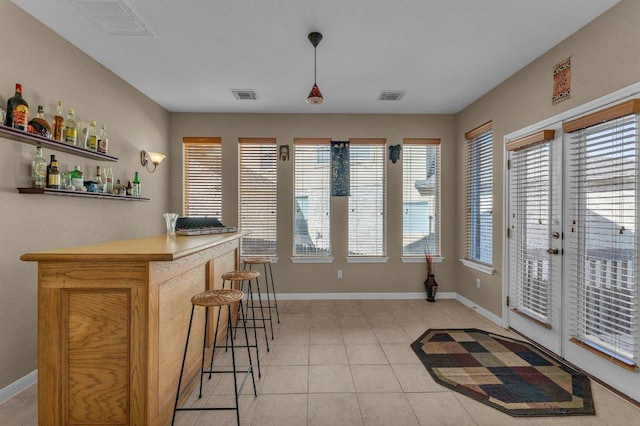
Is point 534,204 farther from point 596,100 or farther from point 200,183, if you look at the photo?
point 200,183

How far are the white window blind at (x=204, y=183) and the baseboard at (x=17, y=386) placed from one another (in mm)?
2675

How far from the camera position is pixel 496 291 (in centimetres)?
378

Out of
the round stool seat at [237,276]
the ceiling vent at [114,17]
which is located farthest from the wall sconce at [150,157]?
the round stool seat at [237,276]

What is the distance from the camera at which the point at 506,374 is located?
2.58 meters

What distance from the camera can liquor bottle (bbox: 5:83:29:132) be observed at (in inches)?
86.0

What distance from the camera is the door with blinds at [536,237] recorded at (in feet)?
9.46

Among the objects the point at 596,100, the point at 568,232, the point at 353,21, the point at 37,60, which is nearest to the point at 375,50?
the point at 353,21

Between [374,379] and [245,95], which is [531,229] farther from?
[245,95]

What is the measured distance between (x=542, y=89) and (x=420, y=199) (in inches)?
84.7

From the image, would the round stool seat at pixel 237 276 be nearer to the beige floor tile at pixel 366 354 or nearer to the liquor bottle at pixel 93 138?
the beige floor tile at pixel 366 354

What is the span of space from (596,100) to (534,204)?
3.52ft

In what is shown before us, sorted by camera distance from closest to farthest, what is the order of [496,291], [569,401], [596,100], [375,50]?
[569,401], [596,100], [375,50], [496,291]

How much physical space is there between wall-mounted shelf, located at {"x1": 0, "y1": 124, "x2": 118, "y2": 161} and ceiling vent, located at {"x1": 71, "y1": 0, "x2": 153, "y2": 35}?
1036 mm

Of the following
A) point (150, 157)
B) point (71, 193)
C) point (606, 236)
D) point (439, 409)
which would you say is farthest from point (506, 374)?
point (150, 157)
